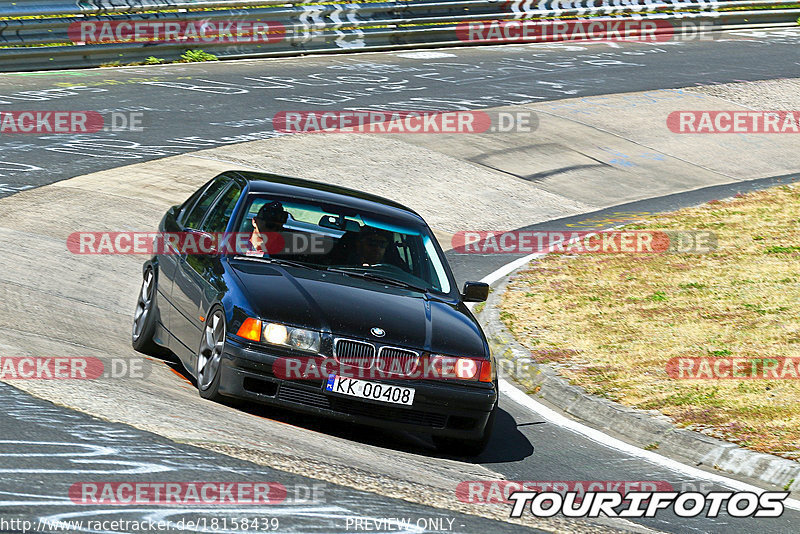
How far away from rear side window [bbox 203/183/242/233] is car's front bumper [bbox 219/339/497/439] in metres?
1.58

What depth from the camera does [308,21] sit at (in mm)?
24766

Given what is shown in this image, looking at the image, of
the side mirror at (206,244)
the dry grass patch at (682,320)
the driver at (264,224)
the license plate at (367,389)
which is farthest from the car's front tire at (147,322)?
the dry grass patch at (682,320)

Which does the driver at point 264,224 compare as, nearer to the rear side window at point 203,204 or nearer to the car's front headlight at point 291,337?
the rear side window at point 203,204

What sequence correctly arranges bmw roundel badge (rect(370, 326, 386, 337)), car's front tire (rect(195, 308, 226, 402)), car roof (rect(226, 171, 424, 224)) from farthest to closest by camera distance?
car roof (rect(226, 171, 424, 224))
car's front tire (rect(195, 308, 226, 402))
bmw roundel badge (rect(370, 326, 386, 337))

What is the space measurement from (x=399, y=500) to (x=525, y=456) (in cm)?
194

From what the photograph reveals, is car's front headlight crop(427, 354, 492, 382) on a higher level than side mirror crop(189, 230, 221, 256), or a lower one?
lower

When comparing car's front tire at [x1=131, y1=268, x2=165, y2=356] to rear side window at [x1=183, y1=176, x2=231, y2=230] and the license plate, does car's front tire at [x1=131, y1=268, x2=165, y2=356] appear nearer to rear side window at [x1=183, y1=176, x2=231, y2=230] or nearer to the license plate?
rear side window at [x1=183, y1=176, x2=231, y2=230]

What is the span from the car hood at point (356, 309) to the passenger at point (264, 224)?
0.91 feet

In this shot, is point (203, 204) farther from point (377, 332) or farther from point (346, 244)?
point (377, 332)

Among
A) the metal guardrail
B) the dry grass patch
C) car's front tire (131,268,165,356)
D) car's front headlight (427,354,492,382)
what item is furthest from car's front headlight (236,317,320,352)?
the metal guardrail

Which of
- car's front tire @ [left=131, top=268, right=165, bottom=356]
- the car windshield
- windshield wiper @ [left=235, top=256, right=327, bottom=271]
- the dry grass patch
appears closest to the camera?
windshield wiper @ [left=235, top=256, right=327, bottom=271]

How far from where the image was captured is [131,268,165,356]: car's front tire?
29.4 feet

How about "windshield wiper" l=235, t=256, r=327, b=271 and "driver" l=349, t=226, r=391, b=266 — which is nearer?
"windshield wiper" l=235, t=256, r=327, b=271

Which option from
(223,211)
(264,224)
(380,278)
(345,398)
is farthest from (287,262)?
(345,398)
